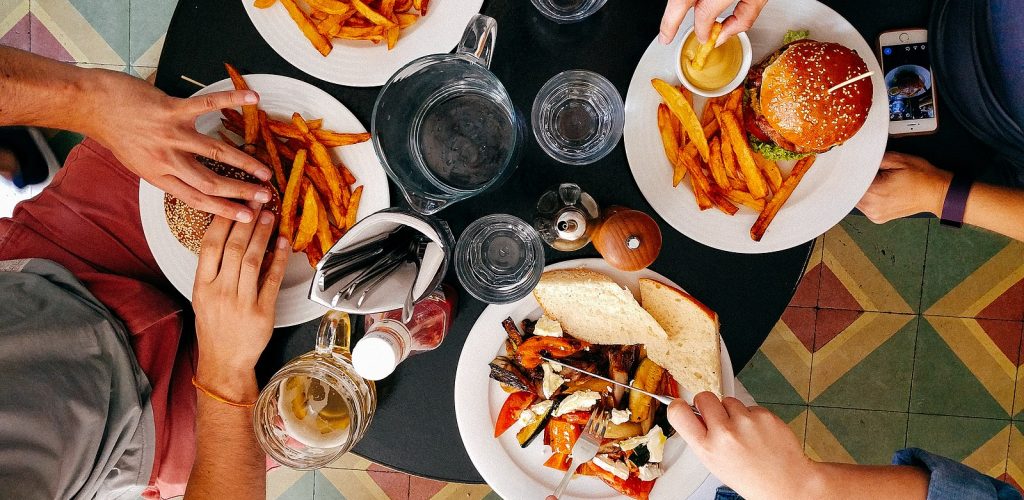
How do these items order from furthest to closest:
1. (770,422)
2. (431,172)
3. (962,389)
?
(962,389), (431,172), (770,422)

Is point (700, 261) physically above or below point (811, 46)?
below

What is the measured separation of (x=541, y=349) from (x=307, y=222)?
2.05ft

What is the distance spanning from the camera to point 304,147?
60.7 inches

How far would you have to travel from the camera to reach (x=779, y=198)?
1.48 metres

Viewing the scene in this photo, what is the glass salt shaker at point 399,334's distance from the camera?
1.20 meters

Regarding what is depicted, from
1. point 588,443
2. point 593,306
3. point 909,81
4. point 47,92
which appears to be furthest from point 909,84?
point 47,92

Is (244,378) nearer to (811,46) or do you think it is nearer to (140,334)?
(140,334)

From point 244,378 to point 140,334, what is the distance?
0.31 meters

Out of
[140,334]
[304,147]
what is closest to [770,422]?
[304,147]

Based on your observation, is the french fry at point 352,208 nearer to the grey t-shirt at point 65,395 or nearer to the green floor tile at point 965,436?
the grey t-shirt at point 65,395

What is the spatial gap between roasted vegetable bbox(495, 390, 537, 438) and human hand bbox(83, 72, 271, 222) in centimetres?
76

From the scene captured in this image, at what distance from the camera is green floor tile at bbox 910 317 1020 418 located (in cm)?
264

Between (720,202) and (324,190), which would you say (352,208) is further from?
(720,202)

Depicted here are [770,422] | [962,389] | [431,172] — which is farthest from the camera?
[962,389]
